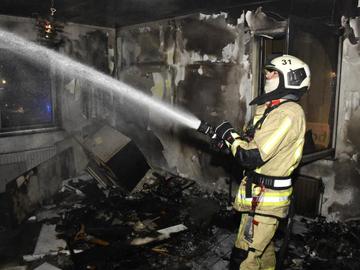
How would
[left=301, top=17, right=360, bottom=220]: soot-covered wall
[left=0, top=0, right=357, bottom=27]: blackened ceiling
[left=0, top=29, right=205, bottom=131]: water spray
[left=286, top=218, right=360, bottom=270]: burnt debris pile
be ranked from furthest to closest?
[left=0, top=29, right=205, bottom=131]: water spray
[left=0, top=0, right=357, bottom=27]: blackened ceiling
[left=301, top=17, right=360, bottom=220]: soot-covered wall
[left=286, top=218, right=360, bottom=270]: burnt debris pile

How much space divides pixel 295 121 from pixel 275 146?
0.38 metres

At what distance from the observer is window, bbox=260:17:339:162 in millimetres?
4742

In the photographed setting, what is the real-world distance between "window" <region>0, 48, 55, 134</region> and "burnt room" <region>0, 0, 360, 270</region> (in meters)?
0.03

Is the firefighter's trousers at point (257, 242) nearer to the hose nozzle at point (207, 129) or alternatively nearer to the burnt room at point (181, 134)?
the burnt room at point (181, 134)

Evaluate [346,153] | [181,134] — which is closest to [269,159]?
[346,153]

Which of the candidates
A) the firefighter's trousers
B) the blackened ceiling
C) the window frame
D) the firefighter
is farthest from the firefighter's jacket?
the window frame

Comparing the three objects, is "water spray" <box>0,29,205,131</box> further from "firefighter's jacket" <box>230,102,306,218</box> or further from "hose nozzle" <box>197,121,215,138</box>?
"firefighter's jacket" <box>230,102,306,218</box>

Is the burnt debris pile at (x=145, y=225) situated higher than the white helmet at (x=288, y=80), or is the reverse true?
the white helmet at (x=288, y=80)

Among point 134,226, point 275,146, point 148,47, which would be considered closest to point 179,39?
point 148,47

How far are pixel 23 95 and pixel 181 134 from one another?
4.12 meters

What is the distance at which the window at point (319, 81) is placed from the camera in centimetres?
474

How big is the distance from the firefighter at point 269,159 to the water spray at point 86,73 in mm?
3192

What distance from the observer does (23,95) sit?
301 inches

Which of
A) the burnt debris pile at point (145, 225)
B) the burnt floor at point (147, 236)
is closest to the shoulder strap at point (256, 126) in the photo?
the burnt floor at point (147, 236)
